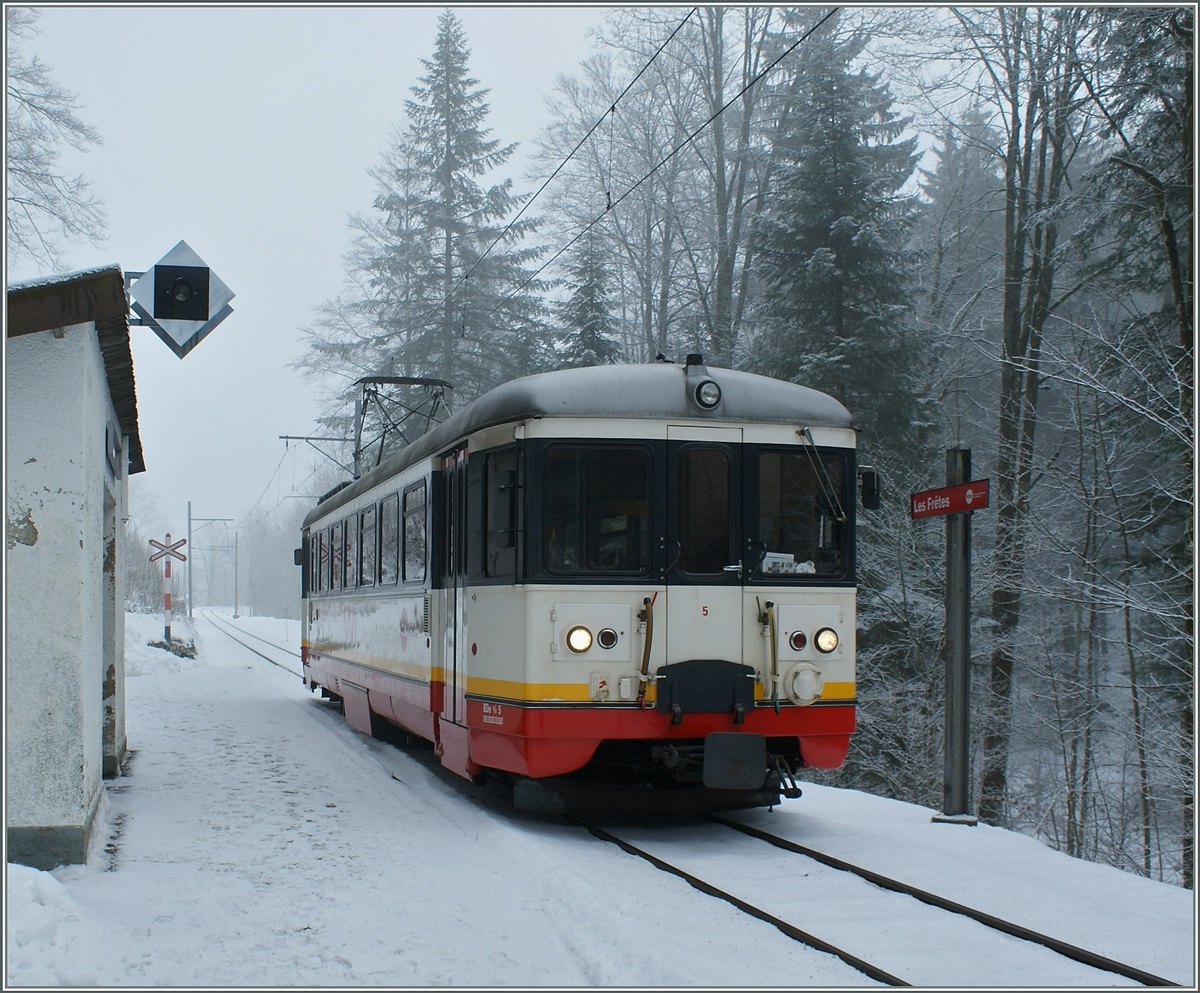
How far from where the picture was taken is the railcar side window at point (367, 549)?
12.6 m

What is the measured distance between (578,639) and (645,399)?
167 cm

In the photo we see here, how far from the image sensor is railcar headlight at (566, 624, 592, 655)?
302 inches

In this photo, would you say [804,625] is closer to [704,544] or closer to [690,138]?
[704,544]

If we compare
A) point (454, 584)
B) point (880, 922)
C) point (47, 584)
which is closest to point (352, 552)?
point (454, 584)

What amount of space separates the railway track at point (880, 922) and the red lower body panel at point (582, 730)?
668 mm

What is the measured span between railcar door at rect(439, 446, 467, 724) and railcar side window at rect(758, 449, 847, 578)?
2194mm

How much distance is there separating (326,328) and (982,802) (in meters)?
24.6

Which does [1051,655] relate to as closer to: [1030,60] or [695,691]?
[1030,60]

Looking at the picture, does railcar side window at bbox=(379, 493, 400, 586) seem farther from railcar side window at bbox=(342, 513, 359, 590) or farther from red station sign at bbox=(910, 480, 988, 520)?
red station sign at bbox=(910, 480, 988, 520)

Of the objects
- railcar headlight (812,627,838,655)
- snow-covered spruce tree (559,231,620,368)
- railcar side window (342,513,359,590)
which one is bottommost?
railcar headlight (812,627,838,655)

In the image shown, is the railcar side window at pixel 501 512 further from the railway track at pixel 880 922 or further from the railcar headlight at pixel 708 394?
the railway track at pixel 880 922

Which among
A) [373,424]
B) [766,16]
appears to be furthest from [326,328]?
[766,16]

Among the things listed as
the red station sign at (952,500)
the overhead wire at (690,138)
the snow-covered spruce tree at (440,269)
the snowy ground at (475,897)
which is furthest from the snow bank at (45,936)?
the snow-covered spruce tree at (440,269)

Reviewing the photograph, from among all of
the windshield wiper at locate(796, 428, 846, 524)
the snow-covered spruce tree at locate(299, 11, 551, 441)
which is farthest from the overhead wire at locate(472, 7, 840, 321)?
the windshield wiper at locate(796, 428, 846, 524)
